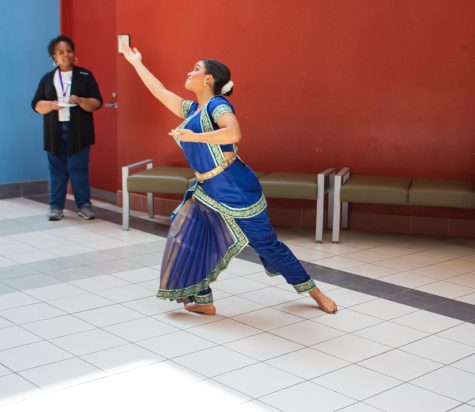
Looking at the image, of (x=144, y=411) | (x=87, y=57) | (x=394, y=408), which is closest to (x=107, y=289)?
(x=144, y=411)

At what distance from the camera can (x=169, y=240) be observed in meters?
4.32

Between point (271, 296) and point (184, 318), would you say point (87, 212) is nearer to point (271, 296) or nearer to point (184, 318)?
point (271, 296)

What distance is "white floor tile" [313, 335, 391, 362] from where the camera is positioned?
3.89m

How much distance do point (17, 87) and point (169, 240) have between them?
444 cm

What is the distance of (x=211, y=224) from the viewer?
170 inches

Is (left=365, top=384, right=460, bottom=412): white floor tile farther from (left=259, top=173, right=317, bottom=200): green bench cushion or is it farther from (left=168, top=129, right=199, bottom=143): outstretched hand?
(left=259, top=173, right=317, bottom=200): green bench cushion

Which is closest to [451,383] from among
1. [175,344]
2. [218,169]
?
[175,344]

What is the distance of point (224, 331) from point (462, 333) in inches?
48.5

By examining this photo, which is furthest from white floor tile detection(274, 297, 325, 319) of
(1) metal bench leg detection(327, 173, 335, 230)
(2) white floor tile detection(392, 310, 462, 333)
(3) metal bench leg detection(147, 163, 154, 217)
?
(3) metal bench leg detection(147, 163, 154, 217)

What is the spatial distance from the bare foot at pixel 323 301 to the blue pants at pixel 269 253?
6 centimetres

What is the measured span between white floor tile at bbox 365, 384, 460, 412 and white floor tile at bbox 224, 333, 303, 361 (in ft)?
2.16

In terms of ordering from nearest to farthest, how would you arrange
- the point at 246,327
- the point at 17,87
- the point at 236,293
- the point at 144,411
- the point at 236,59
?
the point at 144,411
the point at 246,327
the point at 236,293
the point at 236,59
the point at 17,87

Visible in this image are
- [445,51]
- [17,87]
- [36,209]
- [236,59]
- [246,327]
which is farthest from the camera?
[17,87]

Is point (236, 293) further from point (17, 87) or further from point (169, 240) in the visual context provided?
point (17, 87)
